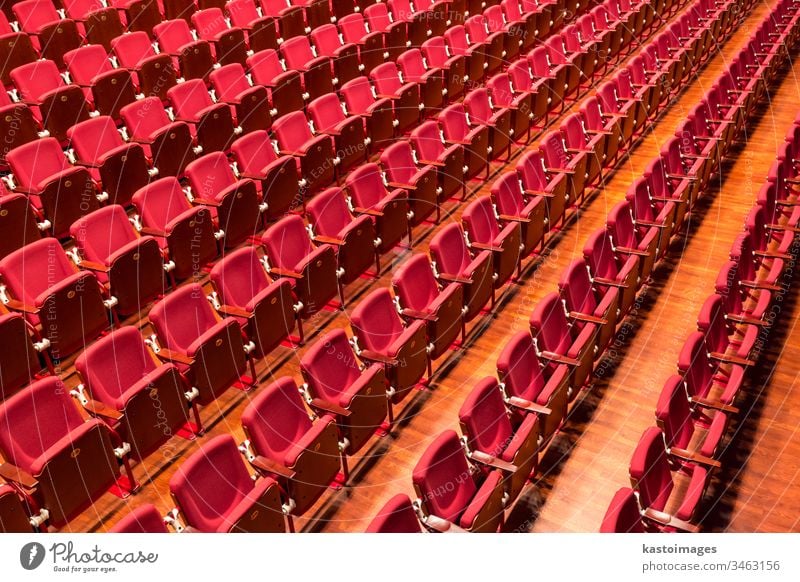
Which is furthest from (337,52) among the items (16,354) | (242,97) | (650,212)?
(16,354)

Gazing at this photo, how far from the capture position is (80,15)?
2197mm

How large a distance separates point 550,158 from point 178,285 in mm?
924

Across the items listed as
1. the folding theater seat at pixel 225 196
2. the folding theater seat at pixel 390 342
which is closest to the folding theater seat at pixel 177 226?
the folding theater seat at pixel 225 196

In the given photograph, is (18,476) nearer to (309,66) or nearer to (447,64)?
(309,66)

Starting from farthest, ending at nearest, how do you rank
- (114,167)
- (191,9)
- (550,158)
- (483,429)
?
1. (191,9)
2. (550,158)
3. (114,167)
4. (483,429)

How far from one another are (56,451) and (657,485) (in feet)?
2.71

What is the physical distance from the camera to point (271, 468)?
113 centimetres

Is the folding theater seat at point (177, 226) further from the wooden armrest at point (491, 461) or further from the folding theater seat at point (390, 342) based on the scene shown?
the wooden armrest at point (491, 461)

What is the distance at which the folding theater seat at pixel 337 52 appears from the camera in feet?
7.32

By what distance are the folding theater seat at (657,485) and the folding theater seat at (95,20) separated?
170 centimetres

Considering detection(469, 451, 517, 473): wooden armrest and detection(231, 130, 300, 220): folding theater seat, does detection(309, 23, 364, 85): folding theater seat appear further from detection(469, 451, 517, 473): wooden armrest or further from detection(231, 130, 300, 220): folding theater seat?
detection(469, 451, 517, 473): wooden armrest

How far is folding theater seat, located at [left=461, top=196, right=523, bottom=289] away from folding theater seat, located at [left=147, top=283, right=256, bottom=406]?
1.68 ft
